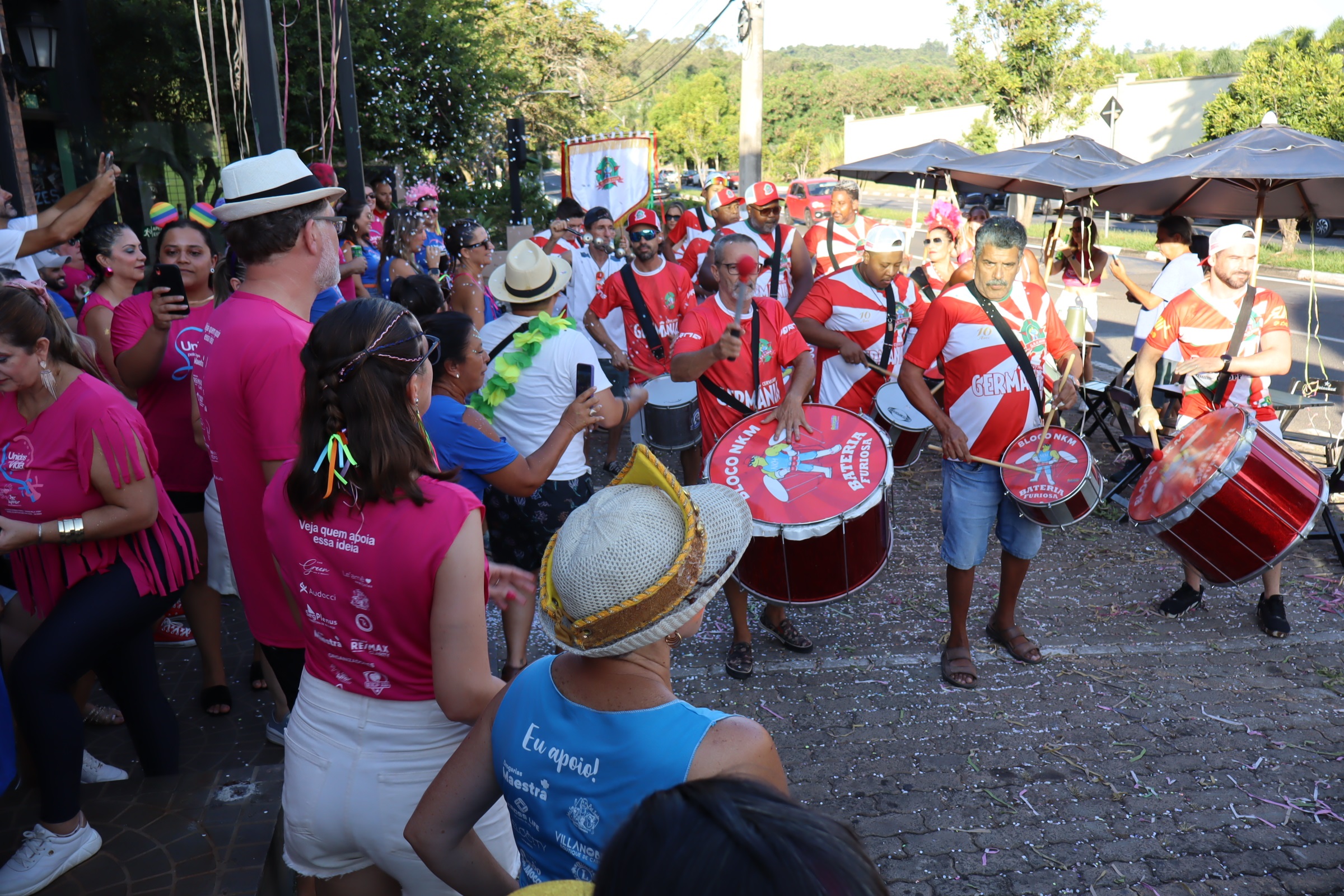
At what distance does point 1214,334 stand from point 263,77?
5.05 m

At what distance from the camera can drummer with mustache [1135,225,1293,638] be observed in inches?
191

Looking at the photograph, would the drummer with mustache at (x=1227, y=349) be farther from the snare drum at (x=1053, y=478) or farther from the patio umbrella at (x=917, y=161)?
the patio umbrella at (x=917, y=161)

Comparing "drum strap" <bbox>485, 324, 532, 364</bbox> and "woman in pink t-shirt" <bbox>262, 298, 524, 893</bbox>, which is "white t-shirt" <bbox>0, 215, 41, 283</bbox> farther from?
"woman in pink t-shirt" <bbox>262, 298, 524, 893</bbox>

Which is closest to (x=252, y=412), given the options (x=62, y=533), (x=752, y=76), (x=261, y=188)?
(x=261, y=188)

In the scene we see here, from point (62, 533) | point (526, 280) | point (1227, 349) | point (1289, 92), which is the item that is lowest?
point (62, 533)

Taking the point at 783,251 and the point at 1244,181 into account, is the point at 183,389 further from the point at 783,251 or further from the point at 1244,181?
the point at 1244,181

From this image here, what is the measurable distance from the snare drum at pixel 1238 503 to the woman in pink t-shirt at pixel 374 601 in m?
3.40

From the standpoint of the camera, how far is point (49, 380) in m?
2.89

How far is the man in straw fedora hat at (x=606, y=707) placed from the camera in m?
1.42

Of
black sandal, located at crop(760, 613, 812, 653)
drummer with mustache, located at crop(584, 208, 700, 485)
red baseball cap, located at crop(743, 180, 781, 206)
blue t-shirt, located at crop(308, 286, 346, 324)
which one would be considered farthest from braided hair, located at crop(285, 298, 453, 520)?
red baseball cap, located at crop(743, 180, 781, 206)

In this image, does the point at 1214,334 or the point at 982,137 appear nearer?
the point at 1214,334

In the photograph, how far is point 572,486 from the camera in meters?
4.12

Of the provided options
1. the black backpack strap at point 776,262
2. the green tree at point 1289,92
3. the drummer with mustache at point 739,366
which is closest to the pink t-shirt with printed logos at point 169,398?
the drummer with mustache at point 739,366

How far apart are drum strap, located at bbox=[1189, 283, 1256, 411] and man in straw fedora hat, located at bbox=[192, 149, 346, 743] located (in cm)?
443
